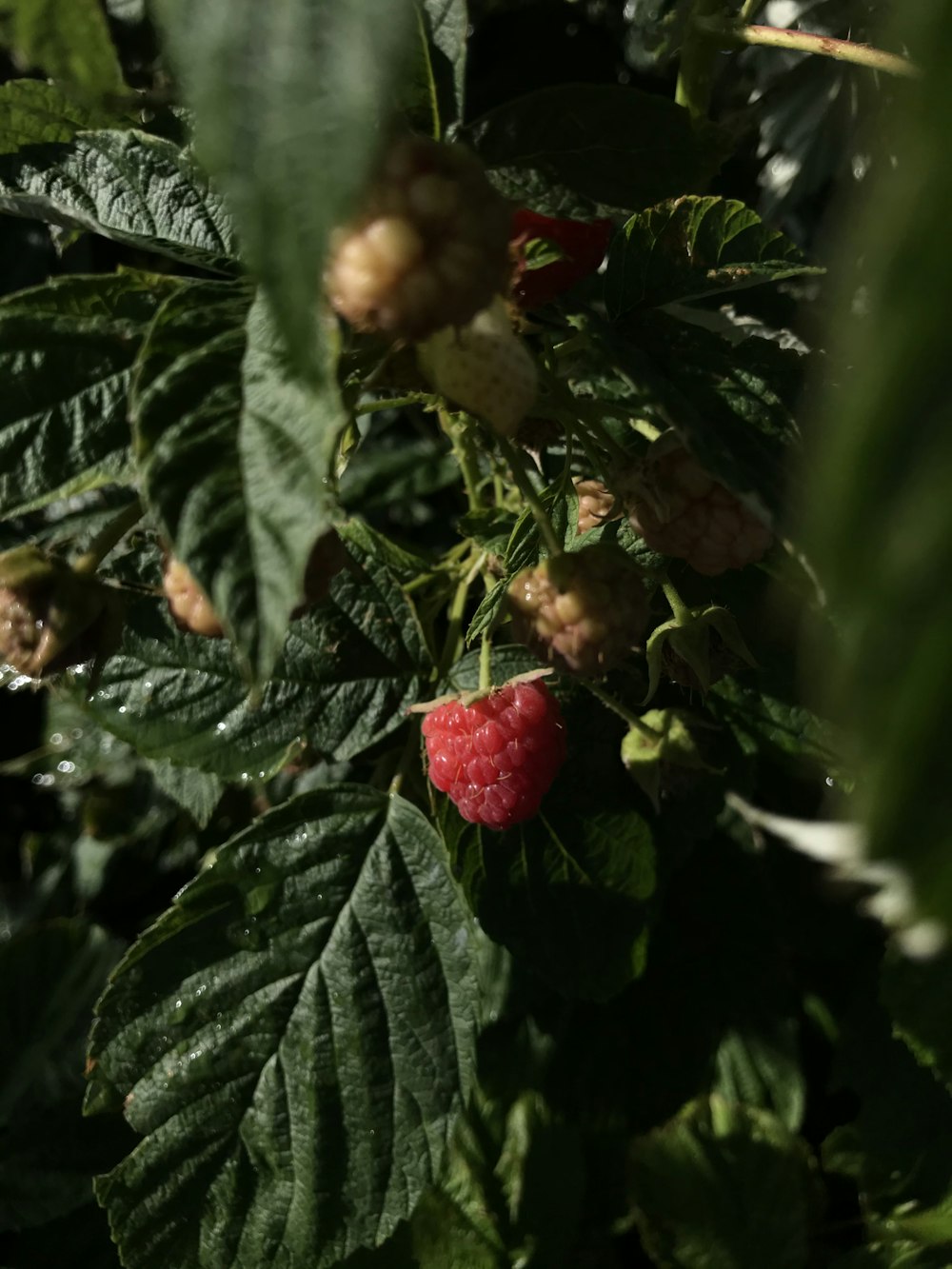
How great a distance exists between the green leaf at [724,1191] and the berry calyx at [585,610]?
0.75 meters

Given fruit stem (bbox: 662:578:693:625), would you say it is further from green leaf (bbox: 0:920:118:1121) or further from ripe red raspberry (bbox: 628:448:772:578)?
green leaf (bbox: 0:920:118:1121)

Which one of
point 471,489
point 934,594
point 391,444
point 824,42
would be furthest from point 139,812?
point 934,594

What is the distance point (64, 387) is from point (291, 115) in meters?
0.28

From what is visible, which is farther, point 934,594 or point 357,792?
point 357,792

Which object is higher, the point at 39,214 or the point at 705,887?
the point at 39,214

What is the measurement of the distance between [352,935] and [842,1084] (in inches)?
23.1

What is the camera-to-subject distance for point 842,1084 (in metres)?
1.11

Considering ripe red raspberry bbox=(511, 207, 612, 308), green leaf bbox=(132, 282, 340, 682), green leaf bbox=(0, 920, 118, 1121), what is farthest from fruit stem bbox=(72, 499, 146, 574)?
green leaf bbox=(0, 920, 118, 1121)

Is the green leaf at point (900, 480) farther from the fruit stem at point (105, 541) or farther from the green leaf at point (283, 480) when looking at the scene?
the fruit stem at point (105, 541)

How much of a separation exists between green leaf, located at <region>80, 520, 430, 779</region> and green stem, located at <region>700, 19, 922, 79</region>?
1.41 ft

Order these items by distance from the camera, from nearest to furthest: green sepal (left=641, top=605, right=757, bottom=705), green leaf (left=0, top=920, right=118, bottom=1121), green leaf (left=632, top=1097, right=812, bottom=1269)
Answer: green sepal (left=641, top=605, right=757, bottom=705) → green leaf (left=632, top=1097, right=812, bottom=1269) → green leaf (left=0, top=920, right=118, bottom=1121)

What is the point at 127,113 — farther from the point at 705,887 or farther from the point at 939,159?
the point at 705,887

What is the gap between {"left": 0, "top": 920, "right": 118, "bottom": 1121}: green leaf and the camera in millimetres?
1229

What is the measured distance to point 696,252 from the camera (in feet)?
2.04
